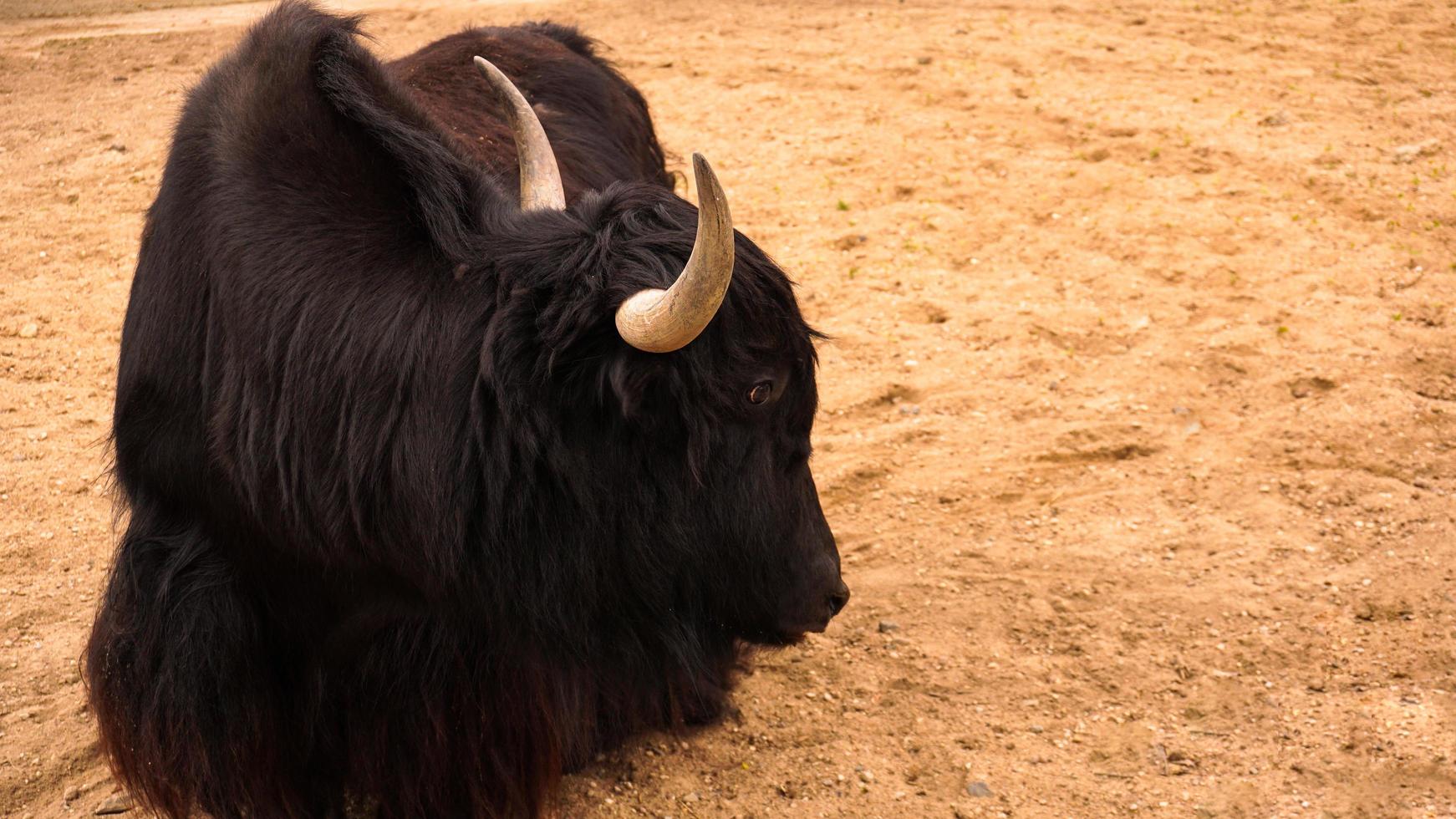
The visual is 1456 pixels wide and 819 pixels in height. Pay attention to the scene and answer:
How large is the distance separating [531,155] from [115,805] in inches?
66.4

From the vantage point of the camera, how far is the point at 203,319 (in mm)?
2266

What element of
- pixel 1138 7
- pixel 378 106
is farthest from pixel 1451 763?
pixel 1138 7

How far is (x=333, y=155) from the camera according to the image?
2252mm

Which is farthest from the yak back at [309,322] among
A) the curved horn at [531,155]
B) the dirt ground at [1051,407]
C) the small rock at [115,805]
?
the dirt ground at [1051,407]

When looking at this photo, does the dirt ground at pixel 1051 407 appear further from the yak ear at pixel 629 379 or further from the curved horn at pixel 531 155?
the curved horn at pixel 531 155

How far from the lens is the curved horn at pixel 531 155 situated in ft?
8.18

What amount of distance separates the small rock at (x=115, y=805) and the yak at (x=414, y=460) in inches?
6.7

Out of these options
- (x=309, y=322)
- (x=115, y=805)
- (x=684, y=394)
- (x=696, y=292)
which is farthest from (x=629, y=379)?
(x=115, y=805)

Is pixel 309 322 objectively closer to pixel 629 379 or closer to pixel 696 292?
pixel 629 379

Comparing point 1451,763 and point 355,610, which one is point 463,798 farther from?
point 1451,763

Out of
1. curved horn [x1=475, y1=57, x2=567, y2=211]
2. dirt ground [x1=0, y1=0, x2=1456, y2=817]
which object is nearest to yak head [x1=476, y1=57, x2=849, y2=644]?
curved horn [x1=475, y1=57, x2=567, y2=211]

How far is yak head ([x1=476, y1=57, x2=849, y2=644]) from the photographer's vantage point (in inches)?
77.3

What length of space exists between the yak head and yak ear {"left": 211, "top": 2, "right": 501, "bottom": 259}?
0.15m

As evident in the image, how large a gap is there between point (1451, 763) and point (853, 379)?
7.12ft
